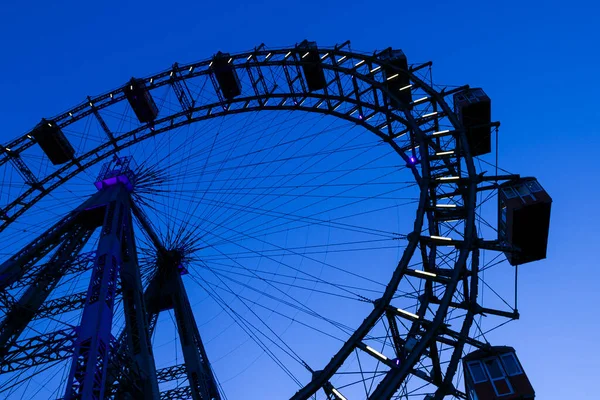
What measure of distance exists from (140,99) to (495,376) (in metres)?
20.1

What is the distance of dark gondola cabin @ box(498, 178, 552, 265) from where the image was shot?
723 inches

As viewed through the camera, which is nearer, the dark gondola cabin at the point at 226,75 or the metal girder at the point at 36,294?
the metal girder at the point at 36,294

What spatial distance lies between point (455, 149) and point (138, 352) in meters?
13.2

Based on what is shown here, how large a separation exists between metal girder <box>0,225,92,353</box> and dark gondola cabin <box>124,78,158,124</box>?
8937 millimetres

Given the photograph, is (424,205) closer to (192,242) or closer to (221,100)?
(192,242)

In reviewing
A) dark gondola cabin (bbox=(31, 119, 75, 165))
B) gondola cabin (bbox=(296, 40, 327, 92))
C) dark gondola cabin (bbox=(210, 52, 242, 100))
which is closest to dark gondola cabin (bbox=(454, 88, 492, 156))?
gondola cabin (bbox=(296, 40, 327, 92))

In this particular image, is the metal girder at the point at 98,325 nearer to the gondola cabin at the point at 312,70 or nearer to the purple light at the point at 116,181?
the purple light at the point at 116,181

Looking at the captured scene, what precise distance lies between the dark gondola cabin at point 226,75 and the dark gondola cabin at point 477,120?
34.6ft

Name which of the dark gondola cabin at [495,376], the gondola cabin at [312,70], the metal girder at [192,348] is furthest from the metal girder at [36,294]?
the dark gondola cabin at [495,376]

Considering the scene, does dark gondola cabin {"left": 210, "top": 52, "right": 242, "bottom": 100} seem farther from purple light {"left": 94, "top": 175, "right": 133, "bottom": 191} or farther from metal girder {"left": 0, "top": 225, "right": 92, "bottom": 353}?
metal girder {"left": 0, "top": 225, "right": 92, "bottom": 353}

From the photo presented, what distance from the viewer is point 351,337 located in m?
15.3

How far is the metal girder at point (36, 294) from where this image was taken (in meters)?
17.5

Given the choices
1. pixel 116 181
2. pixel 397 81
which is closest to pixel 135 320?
pixel 116 181

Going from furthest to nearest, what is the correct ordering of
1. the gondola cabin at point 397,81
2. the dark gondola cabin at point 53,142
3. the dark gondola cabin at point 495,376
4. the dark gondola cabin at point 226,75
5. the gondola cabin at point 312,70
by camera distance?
the dark gondola cabin at point 226,75
the dark gondola cabin at point 53,142
the gondola cabin at point 312,70
the gondola cabin at point 397,81
the dark gondola cabin at point 495,376
